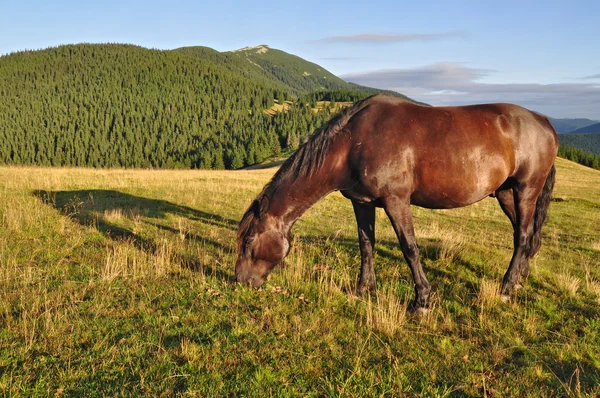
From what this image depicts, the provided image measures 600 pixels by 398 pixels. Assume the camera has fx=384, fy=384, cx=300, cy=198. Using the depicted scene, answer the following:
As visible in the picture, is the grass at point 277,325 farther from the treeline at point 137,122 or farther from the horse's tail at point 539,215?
the treeline at point 137,122

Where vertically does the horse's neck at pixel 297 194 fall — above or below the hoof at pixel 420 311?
above

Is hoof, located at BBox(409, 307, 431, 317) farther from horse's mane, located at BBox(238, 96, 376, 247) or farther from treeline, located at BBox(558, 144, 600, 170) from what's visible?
treeline, located at BBox(558, 144, 600, 170)

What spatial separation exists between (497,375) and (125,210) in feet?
38.0

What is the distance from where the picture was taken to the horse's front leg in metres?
5.23

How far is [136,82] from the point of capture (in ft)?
644

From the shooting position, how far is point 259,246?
5680 mm

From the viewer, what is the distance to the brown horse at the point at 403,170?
527 cm

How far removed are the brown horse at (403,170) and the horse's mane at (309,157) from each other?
0.05 feet

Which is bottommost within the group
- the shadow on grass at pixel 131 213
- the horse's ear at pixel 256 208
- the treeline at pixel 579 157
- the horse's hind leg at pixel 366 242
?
the treeline at pixel 579 157

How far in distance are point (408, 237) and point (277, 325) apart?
7.11 feet

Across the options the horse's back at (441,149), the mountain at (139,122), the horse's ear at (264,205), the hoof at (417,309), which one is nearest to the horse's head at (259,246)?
the horse's ear at (264,205)

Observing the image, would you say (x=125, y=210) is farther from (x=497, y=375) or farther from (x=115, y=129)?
(x=115, y=129)

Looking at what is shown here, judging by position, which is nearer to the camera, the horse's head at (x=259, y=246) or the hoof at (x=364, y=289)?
the horse's head at (x=259, y=246)

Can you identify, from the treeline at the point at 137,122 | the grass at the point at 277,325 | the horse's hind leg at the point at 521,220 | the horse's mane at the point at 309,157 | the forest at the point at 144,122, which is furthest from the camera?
the treeline at the point at 137,122
